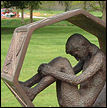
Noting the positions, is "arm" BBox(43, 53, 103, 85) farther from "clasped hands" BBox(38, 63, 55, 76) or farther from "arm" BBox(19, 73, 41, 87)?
"arm" BBox(19, 73, 41, 87)

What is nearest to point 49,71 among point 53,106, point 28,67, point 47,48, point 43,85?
point 43,85

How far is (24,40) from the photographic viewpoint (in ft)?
11.8

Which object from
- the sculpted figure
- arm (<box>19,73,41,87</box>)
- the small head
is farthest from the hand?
the small head

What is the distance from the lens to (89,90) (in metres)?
4.17

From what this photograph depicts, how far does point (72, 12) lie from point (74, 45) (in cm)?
47

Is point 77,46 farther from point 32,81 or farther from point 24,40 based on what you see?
point 24,40

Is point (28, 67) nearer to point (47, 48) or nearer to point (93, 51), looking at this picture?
point (47, 48)

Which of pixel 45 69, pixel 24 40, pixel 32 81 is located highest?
pixel 24 40

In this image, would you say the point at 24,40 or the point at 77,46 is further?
the point at 77,46

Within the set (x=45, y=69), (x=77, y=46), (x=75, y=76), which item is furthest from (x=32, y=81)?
(x=77, y=46)

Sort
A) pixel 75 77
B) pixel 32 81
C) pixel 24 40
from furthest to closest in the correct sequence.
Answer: pixel 32 81
pixel 75 77
pixel 24 40

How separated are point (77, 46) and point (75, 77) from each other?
37cm

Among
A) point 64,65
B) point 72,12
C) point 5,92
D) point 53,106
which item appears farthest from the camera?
point 5,92

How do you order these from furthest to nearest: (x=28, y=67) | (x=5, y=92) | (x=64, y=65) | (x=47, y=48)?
(x=47, y=48)
(x=28, y=67)
(x=5, y=92)
(x=64, y=65)
